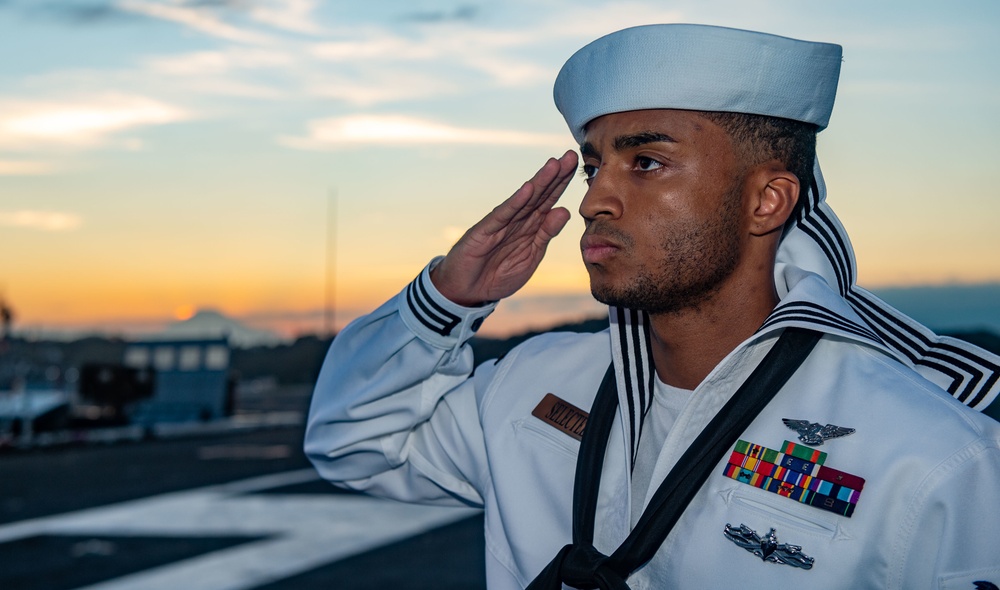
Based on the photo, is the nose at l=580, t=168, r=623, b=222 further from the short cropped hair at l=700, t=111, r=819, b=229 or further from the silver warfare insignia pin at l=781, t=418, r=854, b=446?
the silver warfare insignia pin at l=781, t=418, r=854, b=446

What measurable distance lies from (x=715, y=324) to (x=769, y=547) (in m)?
0.61

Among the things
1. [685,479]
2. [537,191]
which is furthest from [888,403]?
[537,191]

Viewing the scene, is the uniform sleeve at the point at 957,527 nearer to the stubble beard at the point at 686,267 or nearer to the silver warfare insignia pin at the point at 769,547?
the silver warfare insignia pin at the point at 769,547

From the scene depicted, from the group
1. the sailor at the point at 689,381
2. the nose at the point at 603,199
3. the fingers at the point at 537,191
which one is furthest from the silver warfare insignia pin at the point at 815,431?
the fingers at the point at 537,191

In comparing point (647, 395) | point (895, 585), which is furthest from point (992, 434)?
point (647, 395)

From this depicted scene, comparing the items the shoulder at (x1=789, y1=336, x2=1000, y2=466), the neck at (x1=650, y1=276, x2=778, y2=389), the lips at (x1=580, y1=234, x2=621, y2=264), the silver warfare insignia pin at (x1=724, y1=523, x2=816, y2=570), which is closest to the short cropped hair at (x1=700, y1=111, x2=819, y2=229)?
the neck at (x1=650, y1=276, x2=778, y2=389)

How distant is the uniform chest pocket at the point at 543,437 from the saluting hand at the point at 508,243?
1.18 feet

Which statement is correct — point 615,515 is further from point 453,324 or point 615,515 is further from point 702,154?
point 702,154

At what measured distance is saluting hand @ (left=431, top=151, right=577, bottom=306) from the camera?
2.71 metres

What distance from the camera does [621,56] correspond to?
8.37ft

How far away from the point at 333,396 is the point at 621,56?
48.3 inches

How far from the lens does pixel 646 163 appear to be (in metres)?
2.48

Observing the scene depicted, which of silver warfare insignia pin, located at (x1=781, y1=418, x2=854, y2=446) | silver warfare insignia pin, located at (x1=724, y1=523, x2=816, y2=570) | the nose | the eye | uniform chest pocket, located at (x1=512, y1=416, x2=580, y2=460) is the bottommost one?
silver warfare insignia pin, located at (x1=724, y1=523, x2=816, y2=570)

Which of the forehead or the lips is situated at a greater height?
the forehead
